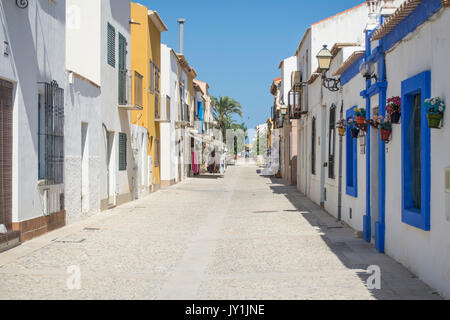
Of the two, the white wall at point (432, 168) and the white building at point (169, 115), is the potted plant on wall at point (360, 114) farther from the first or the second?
the white building at point (169, 115)

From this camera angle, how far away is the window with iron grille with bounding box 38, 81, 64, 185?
1164cm

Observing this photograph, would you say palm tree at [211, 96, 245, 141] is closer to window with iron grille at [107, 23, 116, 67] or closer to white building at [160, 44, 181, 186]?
white building at [160, 44, 181, 186]

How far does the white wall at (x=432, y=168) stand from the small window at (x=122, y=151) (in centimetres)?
1182

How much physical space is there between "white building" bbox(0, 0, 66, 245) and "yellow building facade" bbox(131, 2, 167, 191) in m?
9.28

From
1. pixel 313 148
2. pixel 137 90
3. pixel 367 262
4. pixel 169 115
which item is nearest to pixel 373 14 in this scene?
pixel 367 262

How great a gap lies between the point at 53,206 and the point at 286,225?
527cm

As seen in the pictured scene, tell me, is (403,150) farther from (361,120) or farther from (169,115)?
(169,115)

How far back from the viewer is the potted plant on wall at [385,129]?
9.00 meters

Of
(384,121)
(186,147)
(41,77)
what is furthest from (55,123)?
(186,147)

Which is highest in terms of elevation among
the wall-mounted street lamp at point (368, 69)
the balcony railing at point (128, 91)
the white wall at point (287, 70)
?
the white wall at point (287, 70)

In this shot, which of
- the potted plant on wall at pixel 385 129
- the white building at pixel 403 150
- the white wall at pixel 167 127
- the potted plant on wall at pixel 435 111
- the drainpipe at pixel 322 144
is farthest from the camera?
the white wall at pixel 167 127

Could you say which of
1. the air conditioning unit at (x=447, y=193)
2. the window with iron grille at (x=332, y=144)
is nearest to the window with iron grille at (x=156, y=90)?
the window with iron grille at (x=332, y=144)

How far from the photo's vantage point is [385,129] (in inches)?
358
